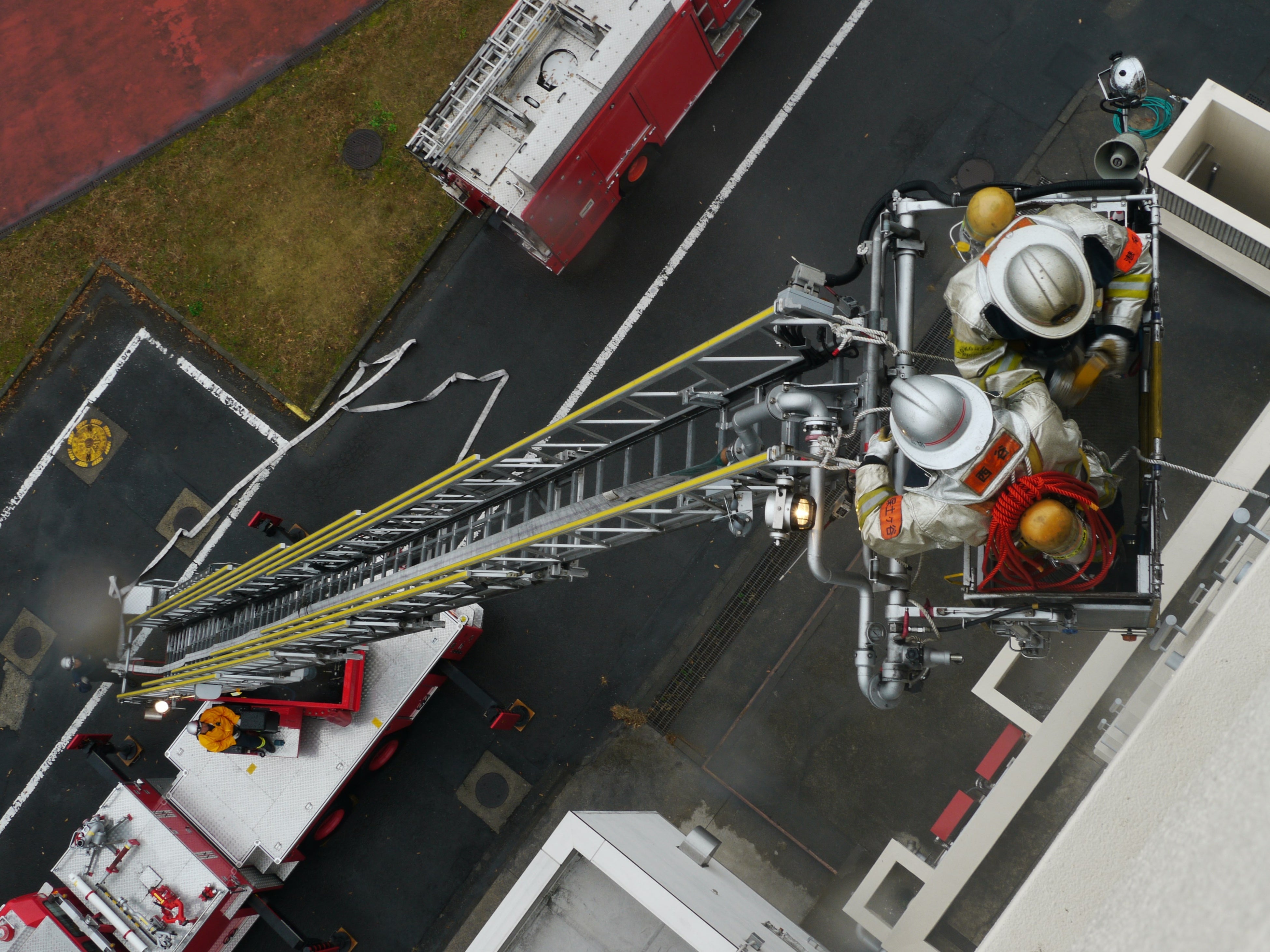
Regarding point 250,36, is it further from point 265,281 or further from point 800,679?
point 800,679

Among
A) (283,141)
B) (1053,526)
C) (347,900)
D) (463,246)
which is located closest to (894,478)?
(1053,526)

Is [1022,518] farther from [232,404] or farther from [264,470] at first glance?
[232,404]

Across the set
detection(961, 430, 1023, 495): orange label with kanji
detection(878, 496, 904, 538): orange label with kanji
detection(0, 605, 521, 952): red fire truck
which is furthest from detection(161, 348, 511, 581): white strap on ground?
detection(961, 430, 1023, 495): orange label with kanji

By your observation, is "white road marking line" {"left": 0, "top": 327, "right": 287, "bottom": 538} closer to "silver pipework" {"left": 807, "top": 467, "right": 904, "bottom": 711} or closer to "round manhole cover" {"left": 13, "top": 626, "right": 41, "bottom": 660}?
"round manhole cover" {"left": 13, "top": 626, "right": 41, "bottom": 660}

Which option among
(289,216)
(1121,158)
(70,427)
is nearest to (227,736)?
(70,427)

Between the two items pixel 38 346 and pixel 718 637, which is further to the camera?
pixel 38 346

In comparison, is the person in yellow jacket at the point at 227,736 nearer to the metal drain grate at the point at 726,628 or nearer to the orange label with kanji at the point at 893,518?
the metal drain grate at the point at 726,628
